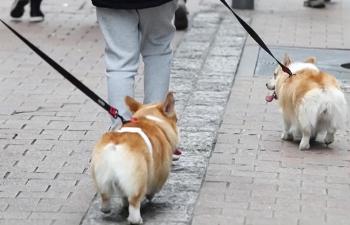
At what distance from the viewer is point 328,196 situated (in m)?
5.86

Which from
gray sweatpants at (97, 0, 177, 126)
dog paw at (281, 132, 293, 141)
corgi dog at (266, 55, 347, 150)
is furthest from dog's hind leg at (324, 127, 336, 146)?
gray sweatpants at (97, 0, 177, 126)

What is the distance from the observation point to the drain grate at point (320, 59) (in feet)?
29.7

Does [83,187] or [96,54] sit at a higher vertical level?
[83,187]

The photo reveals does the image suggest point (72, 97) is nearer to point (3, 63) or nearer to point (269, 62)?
point (3, 63)

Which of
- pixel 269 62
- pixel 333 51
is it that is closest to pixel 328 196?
A: pixel 269 62

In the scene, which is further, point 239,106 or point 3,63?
point 3,63

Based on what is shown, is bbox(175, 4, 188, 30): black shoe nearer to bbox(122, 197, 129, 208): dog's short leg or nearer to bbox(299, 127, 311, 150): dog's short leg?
bbox(299, 127, 311, 150): dog's short leg

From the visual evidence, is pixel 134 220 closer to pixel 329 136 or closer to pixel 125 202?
pixel 125 202

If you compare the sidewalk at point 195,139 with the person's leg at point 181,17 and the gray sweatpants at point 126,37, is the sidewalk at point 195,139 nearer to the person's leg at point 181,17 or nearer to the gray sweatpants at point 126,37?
the person's leg at point 181,17

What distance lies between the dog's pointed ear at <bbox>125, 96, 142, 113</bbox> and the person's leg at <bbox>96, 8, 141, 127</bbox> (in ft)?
1.38

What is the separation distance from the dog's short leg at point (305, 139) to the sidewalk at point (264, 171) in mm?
A: 62

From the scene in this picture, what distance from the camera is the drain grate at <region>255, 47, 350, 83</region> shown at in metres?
9.05

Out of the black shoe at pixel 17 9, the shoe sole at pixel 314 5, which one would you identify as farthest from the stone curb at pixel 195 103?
the black shoe at pixel 17 9

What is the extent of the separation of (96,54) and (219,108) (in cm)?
235
